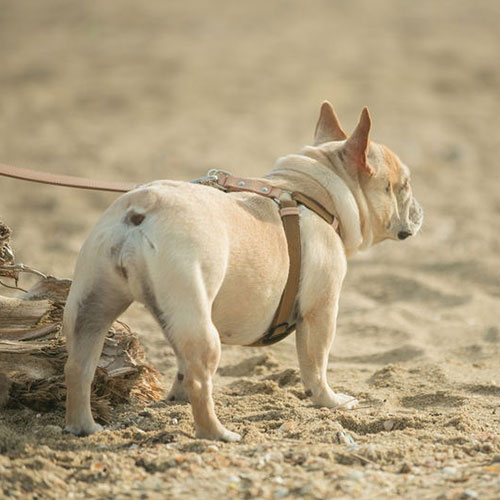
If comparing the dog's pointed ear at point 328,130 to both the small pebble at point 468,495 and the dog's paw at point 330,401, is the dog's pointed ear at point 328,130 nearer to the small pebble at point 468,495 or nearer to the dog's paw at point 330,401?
the dog's paw at point 330,401

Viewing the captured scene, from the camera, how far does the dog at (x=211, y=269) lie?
3.79 m

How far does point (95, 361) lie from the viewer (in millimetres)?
4152

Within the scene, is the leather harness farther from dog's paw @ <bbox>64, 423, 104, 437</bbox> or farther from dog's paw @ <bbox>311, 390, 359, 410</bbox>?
dog's paw @ <bbox>64, 423, 104, 437</bbox>

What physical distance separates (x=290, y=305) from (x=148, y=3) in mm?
19561

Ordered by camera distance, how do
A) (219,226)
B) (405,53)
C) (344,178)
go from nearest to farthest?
(219,226) → (344,178) → (405,53)

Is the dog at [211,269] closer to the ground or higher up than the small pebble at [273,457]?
higher up

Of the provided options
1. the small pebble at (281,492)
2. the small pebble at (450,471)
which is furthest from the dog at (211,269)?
the small pebble at (450,471)

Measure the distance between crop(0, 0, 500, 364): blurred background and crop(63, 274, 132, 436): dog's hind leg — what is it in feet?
13.7

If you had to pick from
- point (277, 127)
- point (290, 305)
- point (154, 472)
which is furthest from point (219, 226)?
point (277, 127)

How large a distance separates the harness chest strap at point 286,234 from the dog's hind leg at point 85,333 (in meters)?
0.96

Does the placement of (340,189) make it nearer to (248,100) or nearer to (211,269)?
(211,269)

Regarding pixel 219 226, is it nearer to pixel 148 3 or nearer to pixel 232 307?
pixel 232 307

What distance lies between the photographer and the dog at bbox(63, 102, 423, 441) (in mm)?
3793

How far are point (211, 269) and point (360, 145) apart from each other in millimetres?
1567
